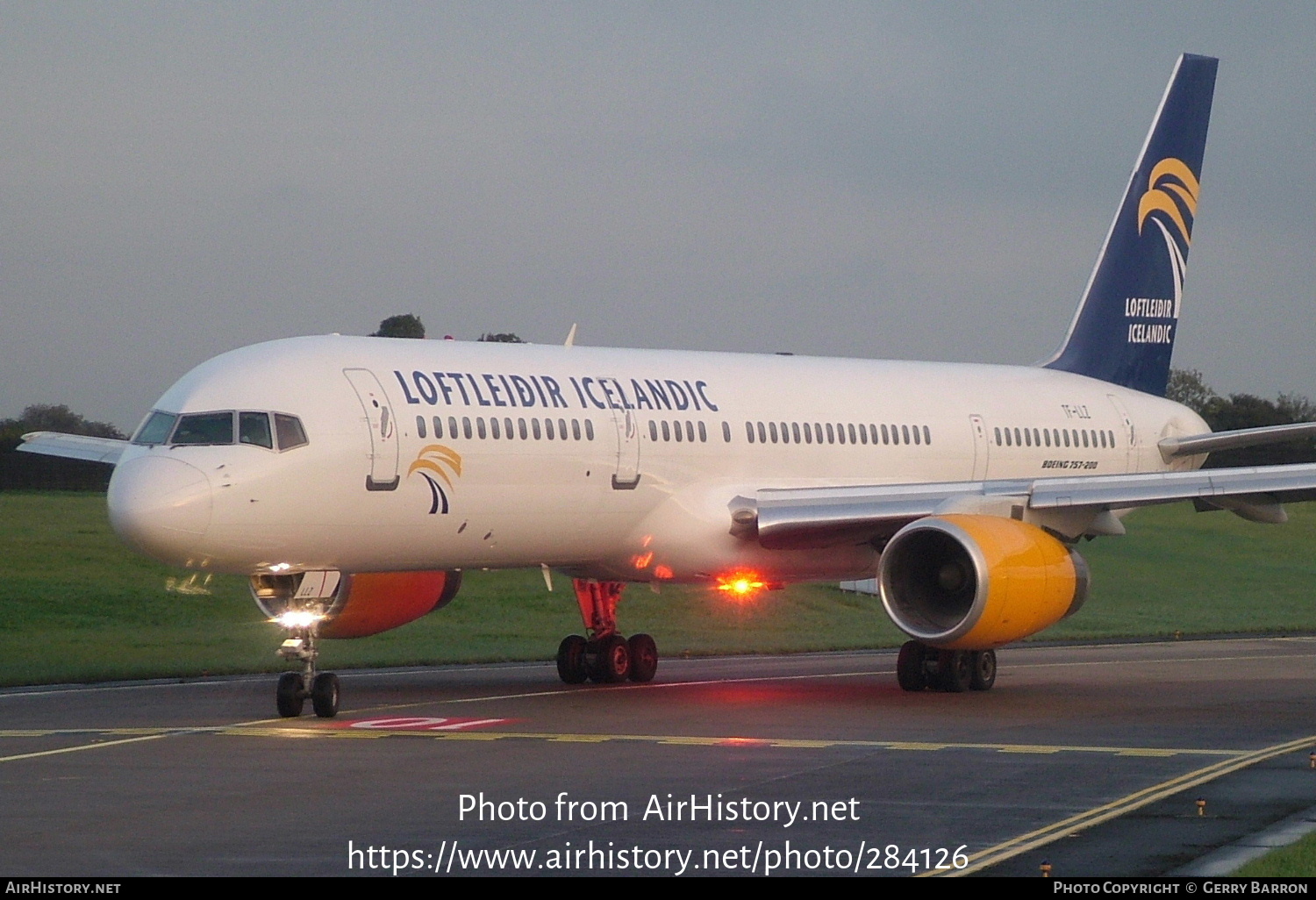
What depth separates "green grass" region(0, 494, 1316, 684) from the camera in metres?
31.6

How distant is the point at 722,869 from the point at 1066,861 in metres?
1.98

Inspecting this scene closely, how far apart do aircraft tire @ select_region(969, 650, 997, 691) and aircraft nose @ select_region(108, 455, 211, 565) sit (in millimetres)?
10165

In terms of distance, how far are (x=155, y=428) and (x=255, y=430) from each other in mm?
1074

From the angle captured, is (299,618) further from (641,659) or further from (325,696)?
(641,659)

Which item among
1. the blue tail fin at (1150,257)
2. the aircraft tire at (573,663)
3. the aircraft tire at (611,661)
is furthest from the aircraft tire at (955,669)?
the blue tail fin at (1150,257)

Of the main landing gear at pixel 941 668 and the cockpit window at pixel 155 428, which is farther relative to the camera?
the main landing gear at pixel 941 668

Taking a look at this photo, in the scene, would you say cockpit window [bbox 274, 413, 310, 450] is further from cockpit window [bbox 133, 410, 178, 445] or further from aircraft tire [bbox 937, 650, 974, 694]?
aircraft tire [bbox 937, 650, 974, 694]

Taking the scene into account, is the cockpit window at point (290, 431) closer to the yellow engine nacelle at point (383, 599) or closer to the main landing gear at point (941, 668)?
the yellow engine nacelle at point (383, 599)

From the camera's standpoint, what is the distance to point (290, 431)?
1984 centimetres

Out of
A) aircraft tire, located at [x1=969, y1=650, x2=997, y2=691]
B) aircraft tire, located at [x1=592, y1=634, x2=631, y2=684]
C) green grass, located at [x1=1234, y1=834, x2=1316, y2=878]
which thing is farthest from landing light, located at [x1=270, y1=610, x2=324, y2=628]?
green grass, located at [x1=1234, y1=834, x2=1316, y2=878]

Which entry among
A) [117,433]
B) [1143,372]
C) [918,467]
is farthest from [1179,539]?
[117,433]

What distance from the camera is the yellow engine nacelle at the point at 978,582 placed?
21172 mm

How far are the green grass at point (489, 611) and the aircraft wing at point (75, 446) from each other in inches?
124

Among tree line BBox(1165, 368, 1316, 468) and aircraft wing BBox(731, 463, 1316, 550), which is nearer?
aircraft wing BBox(731, 463, 1316, 550)
